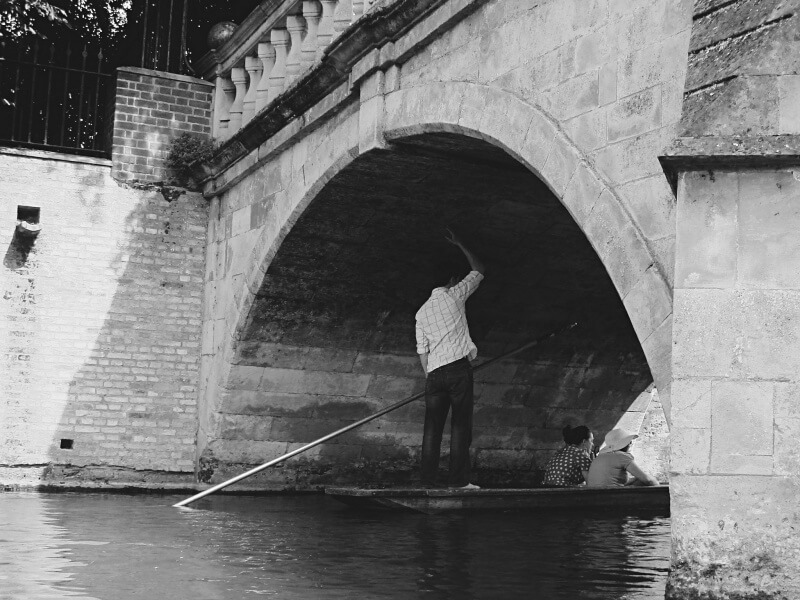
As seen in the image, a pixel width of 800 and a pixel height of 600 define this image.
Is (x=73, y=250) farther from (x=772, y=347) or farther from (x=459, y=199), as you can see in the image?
(x=772, y=347)

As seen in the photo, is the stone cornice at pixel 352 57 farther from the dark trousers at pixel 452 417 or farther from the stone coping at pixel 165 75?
the dark trousers at pixel 452 417

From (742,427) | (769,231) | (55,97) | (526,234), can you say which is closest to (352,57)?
(526,234)

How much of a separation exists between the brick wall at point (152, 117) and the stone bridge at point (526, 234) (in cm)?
26

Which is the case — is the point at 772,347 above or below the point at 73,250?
below

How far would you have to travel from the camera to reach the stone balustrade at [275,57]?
29.8ft

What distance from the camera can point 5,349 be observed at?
1064 cm

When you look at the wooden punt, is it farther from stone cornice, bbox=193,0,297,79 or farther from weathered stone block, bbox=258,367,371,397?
stone cornice, bbox=193,0,297,79

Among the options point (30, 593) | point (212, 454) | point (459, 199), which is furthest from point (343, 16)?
point (30, 593)

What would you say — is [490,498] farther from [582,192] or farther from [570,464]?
[582,192]

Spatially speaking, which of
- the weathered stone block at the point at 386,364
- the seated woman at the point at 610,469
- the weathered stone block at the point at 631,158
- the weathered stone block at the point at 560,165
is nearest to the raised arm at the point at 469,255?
the seated woman at the point at 610,469

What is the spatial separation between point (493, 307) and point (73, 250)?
3777 millimetres

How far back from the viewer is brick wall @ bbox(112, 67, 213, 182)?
11.3 m

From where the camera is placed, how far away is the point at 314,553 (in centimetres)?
640

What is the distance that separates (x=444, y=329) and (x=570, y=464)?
1.86 m
